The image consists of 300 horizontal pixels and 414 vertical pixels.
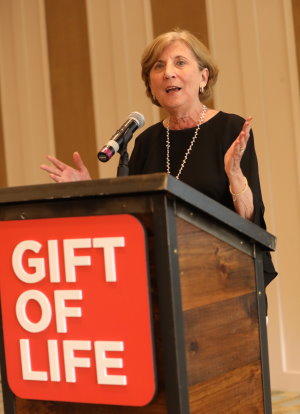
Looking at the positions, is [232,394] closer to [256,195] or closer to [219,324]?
[219,324]

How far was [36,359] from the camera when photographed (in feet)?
5.65

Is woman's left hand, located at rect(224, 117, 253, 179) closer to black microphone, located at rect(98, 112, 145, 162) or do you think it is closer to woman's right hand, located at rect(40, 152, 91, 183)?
black microphone, located at rect(98, 112, 145, 162)

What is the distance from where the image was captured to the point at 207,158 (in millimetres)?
2477

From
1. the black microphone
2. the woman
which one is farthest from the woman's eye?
the black microphone

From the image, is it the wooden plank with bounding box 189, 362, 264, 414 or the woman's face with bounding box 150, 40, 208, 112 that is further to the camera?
the woman's face with bounding box 150, 40, 208, 112

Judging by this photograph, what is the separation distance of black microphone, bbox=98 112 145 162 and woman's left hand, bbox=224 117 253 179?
0.31 metres

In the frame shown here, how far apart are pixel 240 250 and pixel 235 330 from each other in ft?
0.65

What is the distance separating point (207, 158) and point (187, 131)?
0.67 ft

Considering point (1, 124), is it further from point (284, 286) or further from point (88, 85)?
point (284, 286)

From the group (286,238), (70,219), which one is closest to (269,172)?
(286,238)

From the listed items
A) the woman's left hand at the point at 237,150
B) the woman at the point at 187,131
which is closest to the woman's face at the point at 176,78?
the woman at the point at 187,131

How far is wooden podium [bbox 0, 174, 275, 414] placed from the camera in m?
1.59

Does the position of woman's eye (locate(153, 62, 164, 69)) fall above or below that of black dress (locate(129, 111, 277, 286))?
above

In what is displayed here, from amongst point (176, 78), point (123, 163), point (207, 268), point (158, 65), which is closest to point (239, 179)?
point (123, 163)
